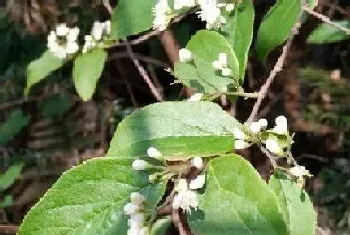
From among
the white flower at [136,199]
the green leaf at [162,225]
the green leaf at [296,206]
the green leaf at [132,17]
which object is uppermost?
the green leaf at [132,17]

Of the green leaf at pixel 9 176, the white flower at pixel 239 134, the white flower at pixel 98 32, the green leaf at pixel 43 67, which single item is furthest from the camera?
the green leaf at pixel 9 176

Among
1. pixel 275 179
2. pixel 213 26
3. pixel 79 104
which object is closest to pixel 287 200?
pixel 275 179

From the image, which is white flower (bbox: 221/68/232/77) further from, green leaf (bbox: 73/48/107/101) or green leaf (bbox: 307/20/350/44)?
green leaf (bbox: 307/20/350/44)

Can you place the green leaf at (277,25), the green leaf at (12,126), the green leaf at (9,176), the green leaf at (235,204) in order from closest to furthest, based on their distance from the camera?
the green leaf at (235,204)
the green leaf at (277,25)
the green leaf at (9,176)
the green leaf at (12,126)

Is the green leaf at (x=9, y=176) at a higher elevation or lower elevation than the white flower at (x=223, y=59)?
lower

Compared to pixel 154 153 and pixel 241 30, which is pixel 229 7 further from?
pixel 154 153

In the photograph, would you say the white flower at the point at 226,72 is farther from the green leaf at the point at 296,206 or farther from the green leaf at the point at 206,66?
the green leaf at the point at 296,206

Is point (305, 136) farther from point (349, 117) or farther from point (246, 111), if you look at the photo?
point (246, 111)

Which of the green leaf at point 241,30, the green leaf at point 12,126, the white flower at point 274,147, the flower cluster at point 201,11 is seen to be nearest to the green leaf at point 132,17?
the flower cluster at point 201,11
